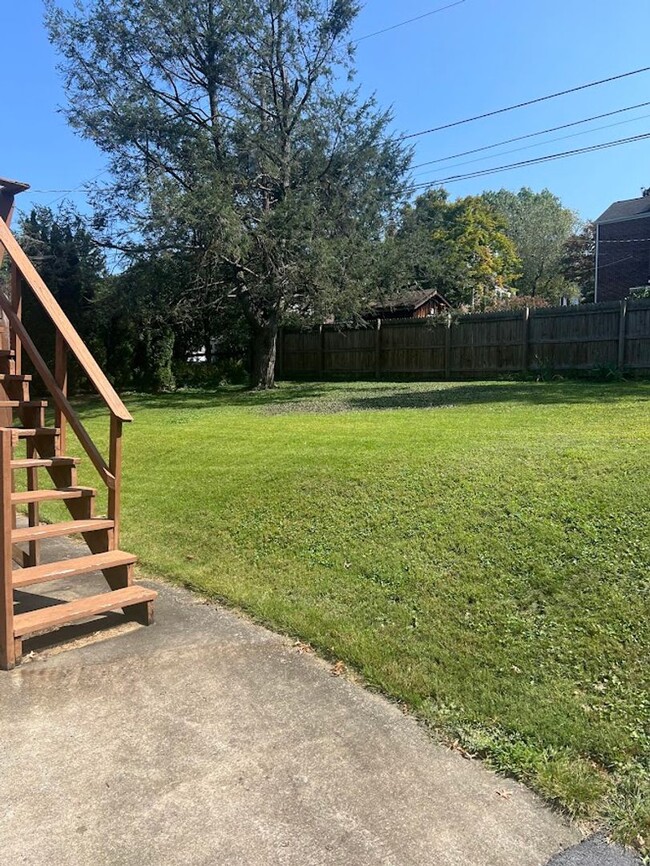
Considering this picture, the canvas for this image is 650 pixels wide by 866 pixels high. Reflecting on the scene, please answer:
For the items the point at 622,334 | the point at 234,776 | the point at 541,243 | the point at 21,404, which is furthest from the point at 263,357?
the point at 541,243

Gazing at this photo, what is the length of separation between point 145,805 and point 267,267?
14.4 meters

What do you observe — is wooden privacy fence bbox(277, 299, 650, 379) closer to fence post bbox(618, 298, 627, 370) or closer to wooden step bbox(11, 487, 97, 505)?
fence post bbox(618, 298, 627, 370)

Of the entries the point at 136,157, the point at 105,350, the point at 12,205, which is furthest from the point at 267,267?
the point at 12,205

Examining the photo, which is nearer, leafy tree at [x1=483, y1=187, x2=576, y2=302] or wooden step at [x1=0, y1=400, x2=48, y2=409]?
wooden step at [x1=0, y1=400, x2=48, y2=409]

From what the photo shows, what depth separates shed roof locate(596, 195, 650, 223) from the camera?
2800 centimetres

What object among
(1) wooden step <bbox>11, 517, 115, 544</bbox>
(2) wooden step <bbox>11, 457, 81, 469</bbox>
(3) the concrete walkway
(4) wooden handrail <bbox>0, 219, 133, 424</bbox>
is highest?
(4) wooden handrail <bbox>0, 219, 133, 424</bbox>

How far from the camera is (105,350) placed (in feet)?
60.9

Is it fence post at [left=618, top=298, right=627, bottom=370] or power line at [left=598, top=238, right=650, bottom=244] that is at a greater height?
power line at [left=598, top=238, right=650, bottom=244]

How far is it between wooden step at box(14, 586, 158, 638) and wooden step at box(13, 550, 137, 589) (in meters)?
0.17

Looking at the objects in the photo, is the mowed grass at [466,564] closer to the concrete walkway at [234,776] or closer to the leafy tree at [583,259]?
the concrete walkway at [234,776]

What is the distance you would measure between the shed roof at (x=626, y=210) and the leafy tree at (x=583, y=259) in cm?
1339

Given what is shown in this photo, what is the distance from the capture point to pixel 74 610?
370 centimetres

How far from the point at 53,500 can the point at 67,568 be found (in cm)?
64

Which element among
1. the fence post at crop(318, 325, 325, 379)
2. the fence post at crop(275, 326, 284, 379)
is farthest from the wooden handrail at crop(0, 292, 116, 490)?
the fence post at crop(275, 326, 284, 379)
